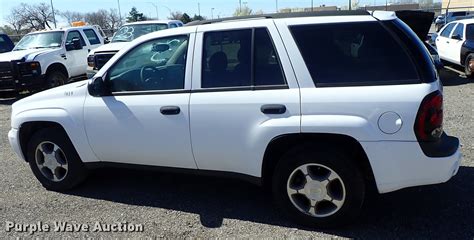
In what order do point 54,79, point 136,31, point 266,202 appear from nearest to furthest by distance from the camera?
point 266,202
point 54,79
point 136,31

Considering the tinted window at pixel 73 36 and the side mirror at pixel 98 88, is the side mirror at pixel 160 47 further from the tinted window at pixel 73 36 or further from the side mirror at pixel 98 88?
the tinted window at pixel 73 36

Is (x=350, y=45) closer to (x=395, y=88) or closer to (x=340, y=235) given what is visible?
(x=395, y=88)

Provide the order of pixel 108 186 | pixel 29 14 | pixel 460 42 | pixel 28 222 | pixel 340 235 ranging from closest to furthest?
pixel 340 235, pixel 28 222, pixel 108 186, pixel 460 42, pixel 29 14

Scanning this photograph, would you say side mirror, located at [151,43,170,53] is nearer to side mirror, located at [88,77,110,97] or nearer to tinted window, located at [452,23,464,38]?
side mirror, located at [88,77,110,97]

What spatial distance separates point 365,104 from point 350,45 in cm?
50

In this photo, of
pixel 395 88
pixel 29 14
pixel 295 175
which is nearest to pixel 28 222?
pixel 295 175

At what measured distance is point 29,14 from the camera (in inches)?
2419

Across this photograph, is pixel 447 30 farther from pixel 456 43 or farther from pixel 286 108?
pixel 286 108

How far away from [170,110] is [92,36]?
1071 cm

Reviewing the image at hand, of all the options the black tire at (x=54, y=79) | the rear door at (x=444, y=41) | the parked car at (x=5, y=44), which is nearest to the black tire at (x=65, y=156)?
the black tire at (x=54, y=79)

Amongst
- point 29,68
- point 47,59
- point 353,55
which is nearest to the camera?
point 353,55

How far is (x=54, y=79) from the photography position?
11250 mm

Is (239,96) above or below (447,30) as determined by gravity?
above

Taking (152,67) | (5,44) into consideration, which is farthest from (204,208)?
(5,44)
